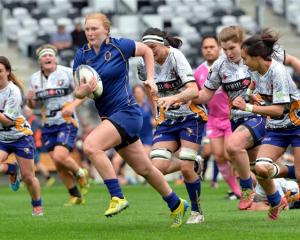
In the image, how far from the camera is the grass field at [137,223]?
10531 millimetres

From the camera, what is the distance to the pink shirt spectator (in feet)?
54.4

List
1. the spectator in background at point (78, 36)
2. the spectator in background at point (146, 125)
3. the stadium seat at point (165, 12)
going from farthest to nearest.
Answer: the stadium seat at point (165, 12) → the spectator in background at point (78, 36) → the spectator in background at point (146, 125)

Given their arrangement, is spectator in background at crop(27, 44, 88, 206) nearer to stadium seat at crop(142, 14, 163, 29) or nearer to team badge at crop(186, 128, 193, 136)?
team badge at crop(186, 128, 193, 136)

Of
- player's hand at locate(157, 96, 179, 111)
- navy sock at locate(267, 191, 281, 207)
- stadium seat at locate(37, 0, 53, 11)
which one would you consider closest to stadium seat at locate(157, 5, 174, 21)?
stadium seat at locate(37, 0, 53, 11)

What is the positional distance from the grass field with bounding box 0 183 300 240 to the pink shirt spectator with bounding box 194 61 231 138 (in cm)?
116

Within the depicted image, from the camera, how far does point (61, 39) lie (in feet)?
98.4

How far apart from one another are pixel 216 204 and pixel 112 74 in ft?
17.1

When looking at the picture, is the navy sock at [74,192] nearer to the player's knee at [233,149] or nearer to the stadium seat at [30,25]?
the player's knee at [233,149]

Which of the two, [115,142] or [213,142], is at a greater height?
[115,142]

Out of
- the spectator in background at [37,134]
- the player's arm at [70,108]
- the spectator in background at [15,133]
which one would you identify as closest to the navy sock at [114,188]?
the spectator in background at [15,133]

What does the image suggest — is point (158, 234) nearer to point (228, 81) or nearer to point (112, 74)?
point (112, 74)

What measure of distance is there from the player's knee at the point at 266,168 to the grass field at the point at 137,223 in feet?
1.75

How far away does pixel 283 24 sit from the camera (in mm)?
34969

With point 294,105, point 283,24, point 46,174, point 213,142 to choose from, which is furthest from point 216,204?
point 283,24
